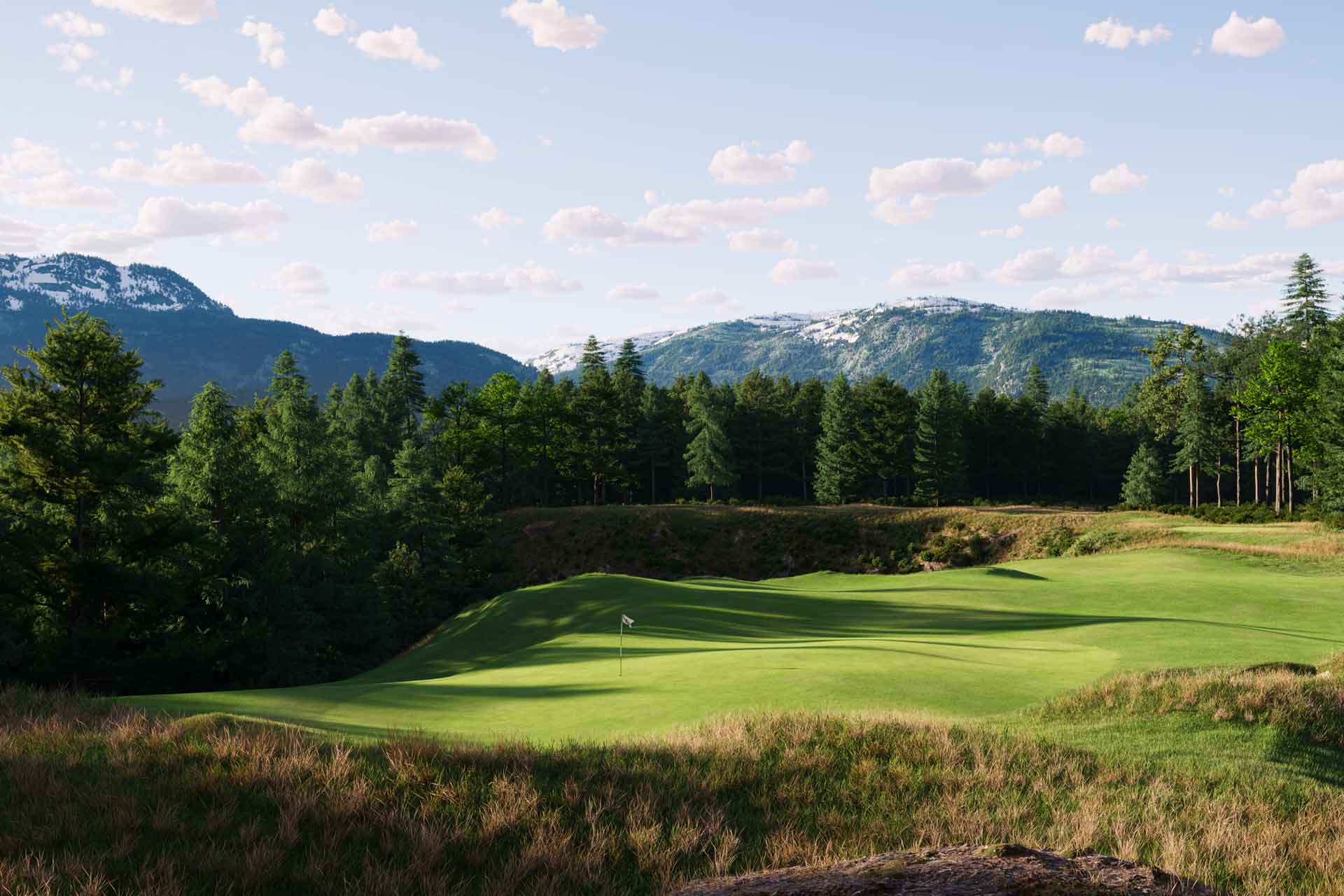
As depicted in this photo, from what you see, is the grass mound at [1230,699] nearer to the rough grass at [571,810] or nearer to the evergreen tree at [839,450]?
the rough grass at [571,810]

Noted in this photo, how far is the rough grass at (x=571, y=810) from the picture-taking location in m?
5.43

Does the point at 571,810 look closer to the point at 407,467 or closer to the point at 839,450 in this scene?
the point at 407,467

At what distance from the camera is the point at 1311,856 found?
20.1 ft

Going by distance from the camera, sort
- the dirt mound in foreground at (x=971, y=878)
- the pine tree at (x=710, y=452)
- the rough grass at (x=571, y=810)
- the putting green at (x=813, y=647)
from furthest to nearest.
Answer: the pine tree at (x=710, y=452)
the putting green at (x=813, y=647)
the rough grass at (x=571, y=810)
the dirt mound in foreground at (x=971, y=878)

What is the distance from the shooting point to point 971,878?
4.22 m

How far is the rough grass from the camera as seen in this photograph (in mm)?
5430

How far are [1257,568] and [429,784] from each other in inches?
1538

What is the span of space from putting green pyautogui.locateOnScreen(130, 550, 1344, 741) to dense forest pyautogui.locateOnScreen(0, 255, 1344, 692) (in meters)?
8.68

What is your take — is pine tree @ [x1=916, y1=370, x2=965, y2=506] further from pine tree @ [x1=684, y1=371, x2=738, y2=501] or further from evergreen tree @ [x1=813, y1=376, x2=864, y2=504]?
pine tree @ [x1=684, y1=371, x2=738, y2=501]

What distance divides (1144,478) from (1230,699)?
96711mm

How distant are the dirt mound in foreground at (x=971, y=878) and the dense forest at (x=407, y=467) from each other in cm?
2873

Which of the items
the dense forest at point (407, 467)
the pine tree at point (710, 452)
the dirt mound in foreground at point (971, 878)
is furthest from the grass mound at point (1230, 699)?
the pine tree at point (710, 452)

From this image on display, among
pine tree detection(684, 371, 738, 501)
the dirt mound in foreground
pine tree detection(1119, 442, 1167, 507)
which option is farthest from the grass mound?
pine tree detection(1119, 442, 1167, 507)

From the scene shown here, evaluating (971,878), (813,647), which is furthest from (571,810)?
(813,647)
